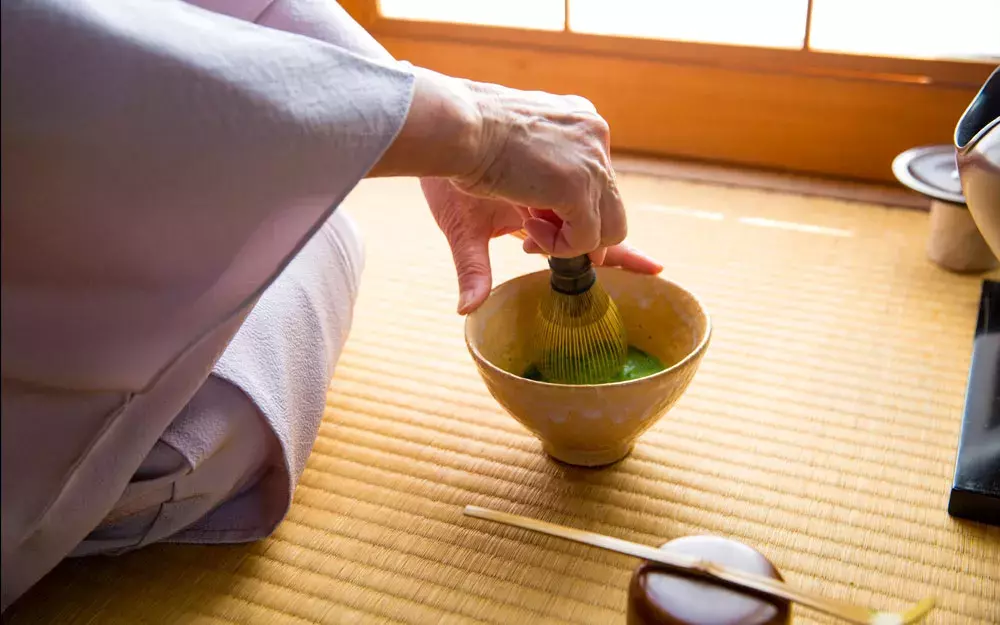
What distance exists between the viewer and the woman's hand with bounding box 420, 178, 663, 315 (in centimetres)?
97

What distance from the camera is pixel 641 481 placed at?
0.99 m

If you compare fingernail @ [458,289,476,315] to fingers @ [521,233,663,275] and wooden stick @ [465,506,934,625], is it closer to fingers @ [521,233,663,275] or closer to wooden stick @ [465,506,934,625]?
fingers @ [521,233,663,275]

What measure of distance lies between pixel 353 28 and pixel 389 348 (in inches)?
18.5

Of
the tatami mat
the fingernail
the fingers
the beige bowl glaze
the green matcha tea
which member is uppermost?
the fingernail

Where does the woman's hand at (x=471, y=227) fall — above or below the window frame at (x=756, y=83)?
above

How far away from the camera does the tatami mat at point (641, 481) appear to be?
85 cm

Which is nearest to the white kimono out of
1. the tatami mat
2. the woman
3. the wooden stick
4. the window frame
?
the woman

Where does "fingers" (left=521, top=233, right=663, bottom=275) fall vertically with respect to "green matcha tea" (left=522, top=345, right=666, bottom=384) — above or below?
above

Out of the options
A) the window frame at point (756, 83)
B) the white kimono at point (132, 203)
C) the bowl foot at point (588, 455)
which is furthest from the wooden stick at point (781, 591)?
the window frame at point (756, 83)

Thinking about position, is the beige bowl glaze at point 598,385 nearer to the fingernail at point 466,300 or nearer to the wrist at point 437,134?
the fingernail at point 466,300

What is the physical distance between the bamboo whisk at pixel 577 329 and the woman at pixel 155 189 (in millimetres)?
129

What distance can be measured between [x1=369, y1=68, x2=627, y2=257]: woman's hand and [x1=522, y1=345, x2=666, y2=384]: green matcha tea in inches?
7.0

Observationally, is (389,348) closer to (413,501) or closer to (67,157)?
(413,501)

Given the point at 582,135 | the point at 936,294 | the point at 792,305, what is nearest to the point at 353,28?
the point at 582,135
